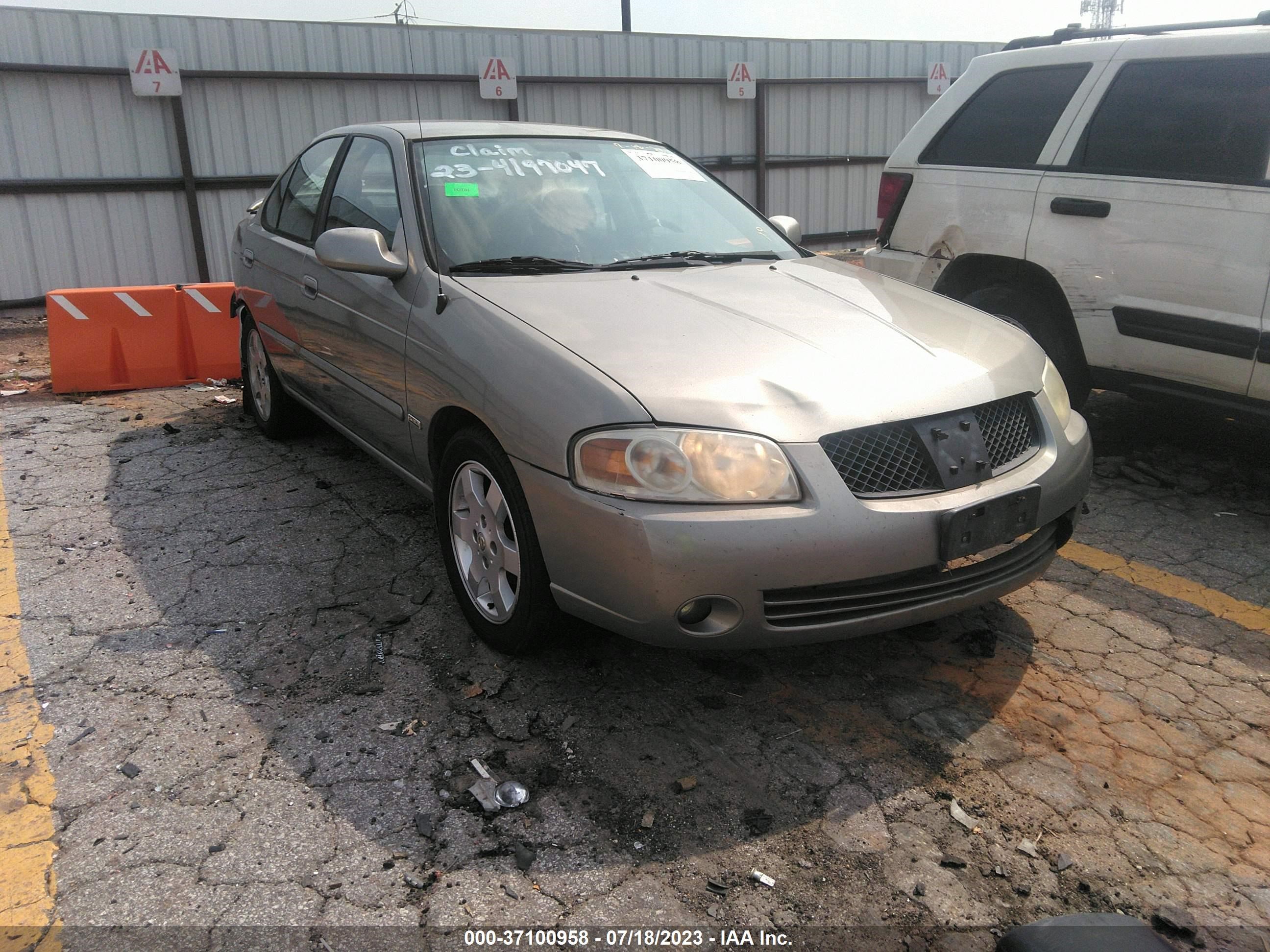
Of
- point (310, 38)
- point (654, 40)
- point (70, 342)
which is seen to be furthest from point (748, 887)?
point (654, 40)

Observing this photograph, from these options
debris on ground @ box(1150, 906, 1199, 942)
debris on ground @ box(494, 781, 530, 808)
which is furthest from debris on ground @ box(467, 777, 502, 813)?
debris on ground @ box(1150, 906, 1199, 942)

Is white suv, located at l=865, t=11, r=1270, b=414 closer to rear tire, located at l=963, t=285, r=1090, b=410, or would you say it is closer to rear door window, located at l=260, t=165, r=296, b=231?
rear tire, located at l=963, t=285, r=1090, b=410

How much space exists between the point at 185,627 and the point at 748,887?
2233mm

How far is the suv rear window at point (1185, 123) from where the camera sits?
4133 mm

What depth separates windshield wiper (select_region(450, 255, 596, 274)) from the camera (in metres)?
3.42

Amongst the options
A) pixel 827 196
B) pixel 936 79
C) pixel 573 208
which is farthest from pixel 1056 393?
pixel 936 79

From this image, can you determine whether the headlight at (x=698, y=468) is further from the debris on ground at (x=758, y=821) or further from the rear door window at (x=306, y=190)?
the rear door window at (x=306, y=190)

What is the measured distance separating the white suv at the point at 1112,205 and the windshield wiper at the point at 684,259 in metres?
1.65

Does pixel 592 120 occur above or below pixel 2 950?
above

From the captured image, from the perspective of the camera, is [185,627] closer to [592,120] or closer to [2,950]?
[2,950]

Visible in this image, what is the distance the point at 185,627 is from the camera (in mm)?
3457

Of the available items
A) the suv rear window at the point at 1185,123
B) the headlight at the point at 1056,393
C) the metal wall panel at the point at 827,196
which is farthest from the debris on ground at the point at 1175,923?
the metal wall panel at the point at 827,196

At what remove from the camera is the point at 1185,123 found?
4363mm

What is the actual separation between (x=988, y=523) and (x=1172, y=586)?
1.47 m
